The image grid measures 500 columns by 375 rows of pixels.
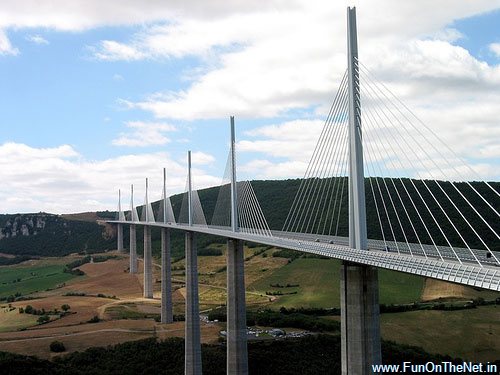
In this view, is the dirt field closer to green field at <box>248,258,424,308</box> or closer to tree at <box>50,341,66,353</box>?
tree at <box>50,341,66,353</box>

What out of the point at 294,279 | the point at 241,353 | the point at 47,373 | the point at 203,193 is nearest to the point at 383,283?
the point at 294,279

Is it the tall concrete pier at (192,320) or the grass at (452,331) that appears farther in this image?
the grass at (452,331)

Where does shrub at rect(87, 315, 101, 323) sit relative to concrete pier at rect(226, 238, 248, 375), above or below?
below

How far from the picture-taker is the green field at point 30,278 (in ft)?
316

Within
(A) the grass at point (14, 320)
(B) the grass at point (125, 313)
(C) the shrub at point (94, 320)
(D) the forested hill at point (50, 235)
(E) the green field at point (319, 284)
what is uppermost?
(D) the forested hill at point (50, 235)

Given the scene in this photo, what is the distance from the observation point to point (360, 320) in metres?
21.3

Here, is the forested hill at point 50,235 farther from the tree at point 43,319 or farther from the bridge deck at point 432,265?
the bridge deck at point 432,265

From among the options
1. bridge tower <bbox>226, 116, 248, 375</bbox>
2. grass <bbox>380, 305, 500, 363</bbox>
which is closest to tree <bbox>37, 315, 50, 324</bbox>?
bridge tower <bbox>226, 116, 248, 375</bbox>

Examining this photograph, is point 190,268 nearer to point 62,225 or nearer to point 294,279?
point 294,279

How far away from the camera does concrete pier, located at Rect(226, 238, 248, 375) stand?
38188 mm

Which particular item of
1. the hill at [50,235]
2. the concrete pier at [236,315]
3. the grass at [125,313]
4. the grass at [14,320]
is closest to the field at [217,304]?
the grass at [14,320]

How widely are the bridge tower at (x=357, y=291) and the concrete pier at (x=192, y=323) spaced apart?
24819 millimetres

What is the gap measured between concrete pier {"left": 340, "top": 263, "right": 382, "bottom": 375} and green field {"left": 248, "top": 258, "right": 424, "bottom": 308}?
39.6 metres

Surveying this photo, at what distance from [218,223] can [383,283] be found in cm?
3057
